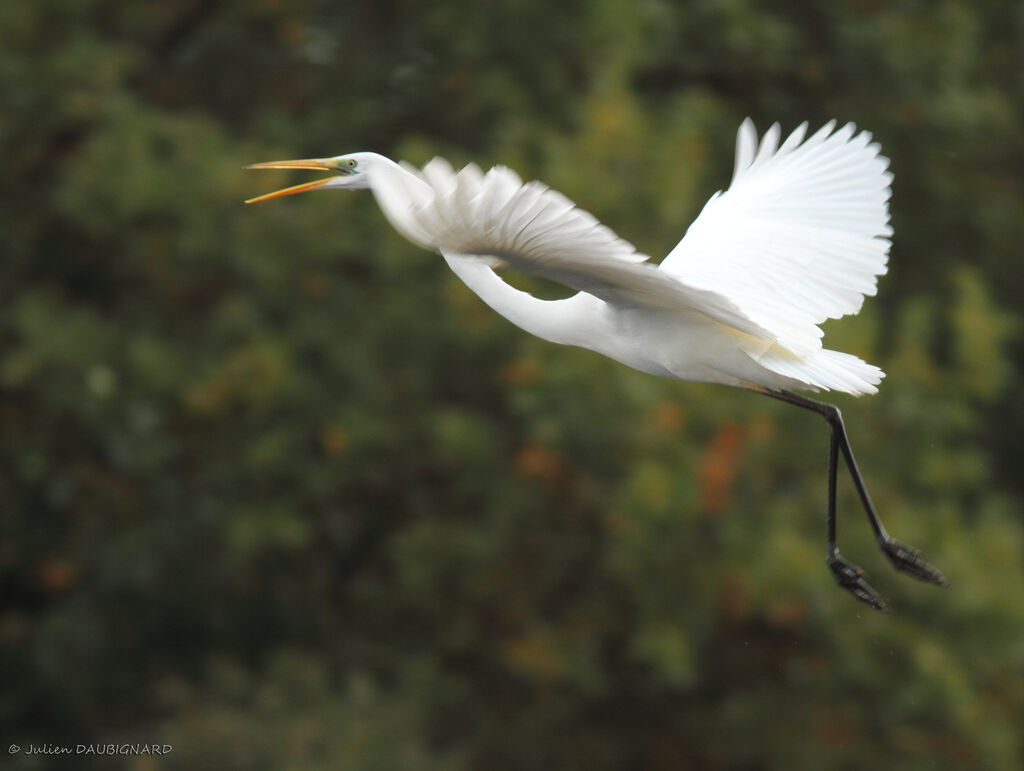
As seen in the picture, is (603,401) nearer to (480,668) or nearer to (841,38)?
(480,668)

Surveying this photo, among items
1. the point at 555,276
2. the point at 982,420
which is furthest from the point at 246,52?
the point at 555,276

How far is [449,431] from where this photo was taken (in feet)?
24.3

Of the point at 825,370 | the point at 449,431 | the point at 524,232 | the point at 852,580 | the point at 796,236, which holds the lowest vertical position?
the point at 449,431

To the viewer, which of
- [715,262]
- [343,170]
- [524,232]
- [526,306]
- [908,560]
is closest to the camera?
[524,232]

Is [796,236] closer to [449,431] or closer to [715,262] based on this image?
[715,262]

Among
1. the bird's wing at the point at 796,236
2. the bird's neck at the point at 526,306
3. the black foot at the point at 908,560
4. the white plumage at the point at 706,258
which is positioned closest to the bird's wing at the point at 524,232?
the white plumage at the point at 706,258

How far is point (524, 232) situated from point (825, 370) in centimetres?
102

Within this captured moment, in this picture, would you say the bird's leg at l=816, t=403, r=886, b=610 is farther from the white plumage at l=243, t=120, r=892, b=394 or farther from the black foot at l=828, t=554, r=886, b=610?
the white plumage at l=243, t=120, r=892, b=394

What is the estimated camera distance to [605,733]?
332 inches

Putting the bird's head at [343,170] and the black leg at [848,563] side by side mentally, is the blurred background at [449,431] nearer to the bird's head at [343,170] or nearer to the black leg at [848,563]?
→ the black leg at [848,563]

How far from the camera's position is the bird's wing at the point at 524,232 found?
2.76 meters

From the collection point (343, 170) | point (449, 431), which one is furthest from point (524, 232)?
point (449, 431)

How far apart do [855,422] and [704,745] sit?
6.67 feet

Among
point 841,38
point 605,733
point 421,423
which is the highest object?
point 841,38
